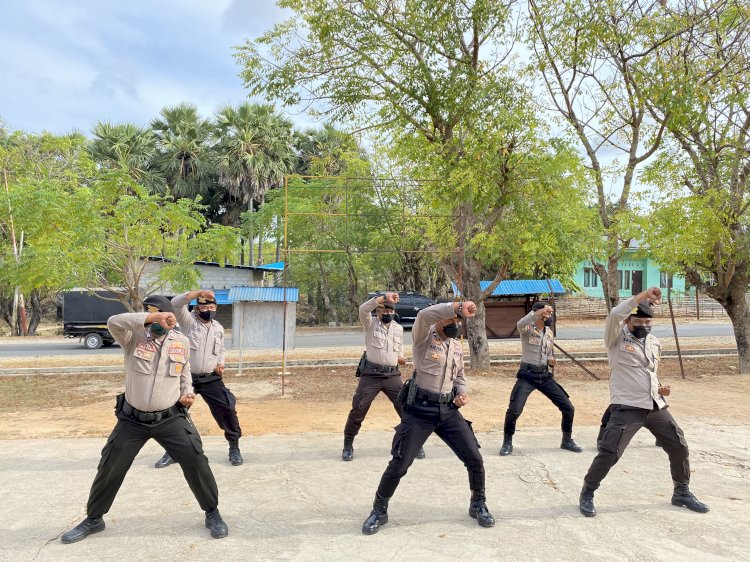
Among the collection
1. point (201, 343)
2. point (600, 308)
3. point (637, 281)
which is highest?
point (637, 281)

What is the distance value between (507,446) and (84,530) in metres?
4.39

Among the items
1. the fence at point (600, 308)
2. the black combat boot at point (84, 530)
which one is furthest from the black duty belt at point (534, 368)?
the fence at point (600, 308)

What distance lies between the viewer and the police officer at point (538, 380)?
6.44 meters

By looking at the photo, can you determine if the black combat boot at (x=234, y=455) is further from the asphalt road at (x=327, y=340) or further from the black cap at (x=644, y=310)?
the asphalt road at (x=327, y=340)

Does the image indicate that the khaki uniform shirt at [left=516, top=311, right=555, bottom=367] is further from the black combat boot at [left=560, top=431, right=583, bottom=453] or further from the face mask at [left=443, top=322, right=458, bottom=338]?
the face mask at [left=443, top=322, right=458, bottom=338]

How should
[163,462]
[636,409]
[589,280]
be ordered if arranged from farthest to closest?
[589,280], [163,462], [636,409]

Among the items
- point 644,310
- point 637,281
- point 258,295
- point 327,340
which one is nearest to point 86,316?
point 327,340

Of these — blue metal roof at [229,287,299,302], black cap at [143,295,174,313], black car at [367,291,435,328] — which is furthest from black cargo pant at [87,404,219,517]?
black car at [367,291,435,328]

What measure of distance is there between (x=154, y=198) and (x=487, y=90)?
24.5 ft

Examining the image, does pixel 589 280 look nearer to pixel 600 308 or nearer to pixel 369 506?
pixel 600 308

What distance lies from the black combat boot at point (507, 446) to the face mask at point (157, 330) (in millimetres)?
4090

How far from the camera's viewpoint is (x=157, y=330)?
4223 mm

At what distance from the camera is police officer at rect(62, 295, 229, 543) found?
4145 mm

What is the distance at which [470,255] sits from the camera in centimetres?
1250
